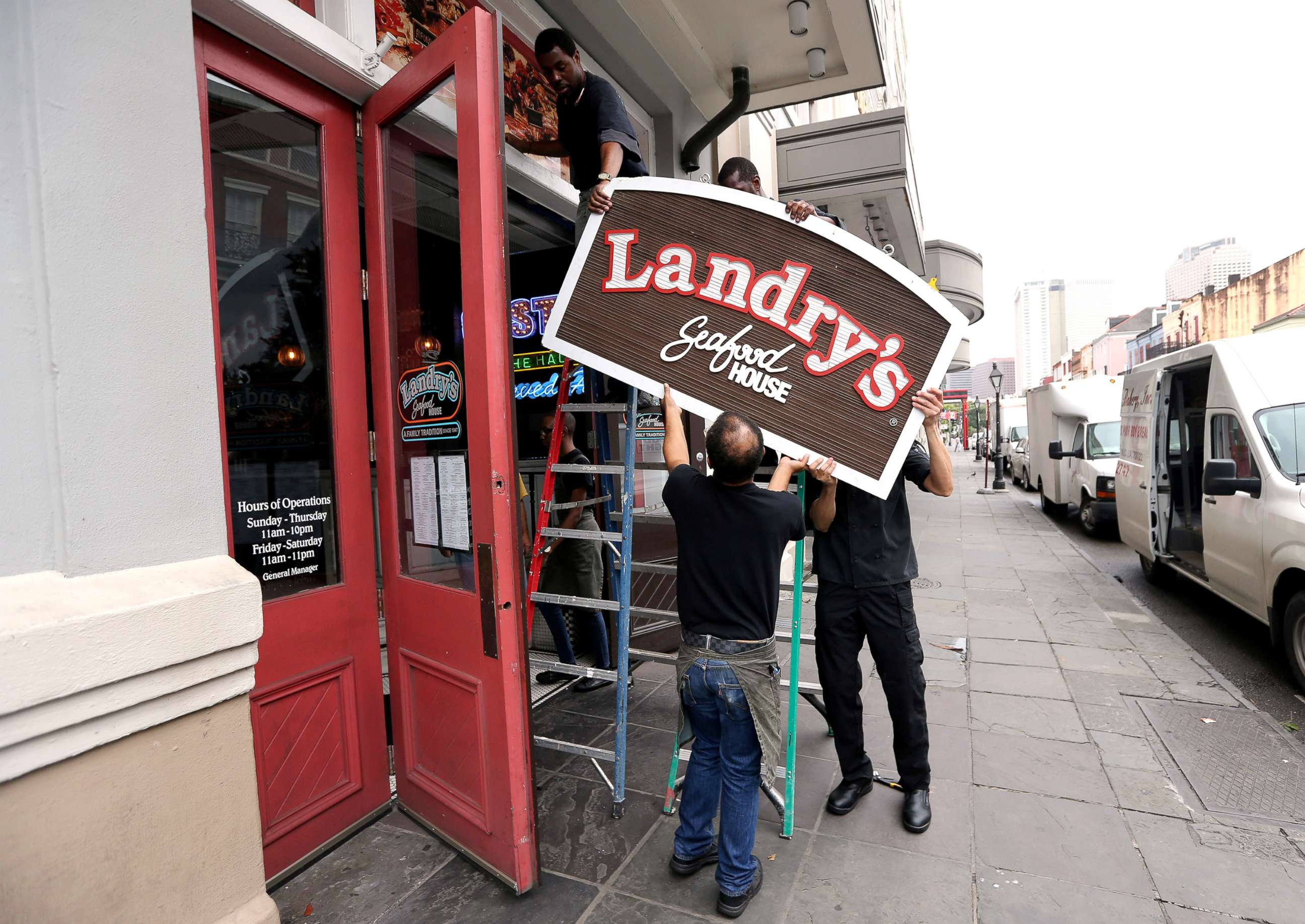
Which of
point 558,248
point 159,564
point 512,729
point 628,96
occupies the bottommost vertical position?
point 512,729

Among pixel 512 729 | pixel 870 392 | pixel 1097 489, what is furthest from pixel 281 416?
pixel 1097 489

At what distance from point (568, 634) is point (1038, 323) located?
481ft

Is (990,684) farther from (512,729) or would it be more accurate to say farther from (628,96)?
(628,96)

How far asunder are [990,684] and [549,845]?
357 cm

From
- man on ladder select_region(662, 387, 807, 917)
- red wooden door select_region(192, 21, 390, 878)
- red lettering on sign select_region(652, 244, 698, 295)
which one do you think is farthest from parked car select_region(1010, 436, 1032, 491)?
red wooden door select_region(192, 21, 390, 878)

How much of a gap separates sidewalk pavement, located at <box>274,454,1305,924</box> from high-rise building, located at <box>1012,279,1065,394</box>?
12809 centimetres

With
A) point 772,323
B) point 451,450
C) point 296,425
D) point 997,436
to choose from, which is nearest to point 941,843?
point 772,323

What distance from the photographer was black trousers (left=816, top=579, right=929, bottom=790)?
3184 millimetres

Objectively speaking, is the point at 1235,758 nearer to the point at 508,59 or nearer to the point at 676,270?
the point at 676,270

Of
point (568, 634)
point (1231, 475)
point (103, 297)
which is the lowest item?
point (568, 634)

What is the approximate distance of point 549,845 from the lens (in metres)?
3.07

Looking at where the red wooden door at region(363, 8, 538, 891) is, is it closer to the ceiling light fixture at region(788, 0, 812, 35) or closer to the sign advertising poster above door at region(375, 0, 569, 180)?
the sign advertising poster above door at region(375, 0, 569, 180)

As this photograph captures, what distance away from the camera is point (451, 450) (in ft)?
9.75

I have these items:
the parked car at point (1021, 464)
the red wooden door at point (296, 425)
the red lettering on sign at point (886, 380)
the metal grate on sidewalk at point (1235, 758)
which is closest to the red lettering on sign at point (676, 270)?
the red lettering on sign at point (886, 380)
